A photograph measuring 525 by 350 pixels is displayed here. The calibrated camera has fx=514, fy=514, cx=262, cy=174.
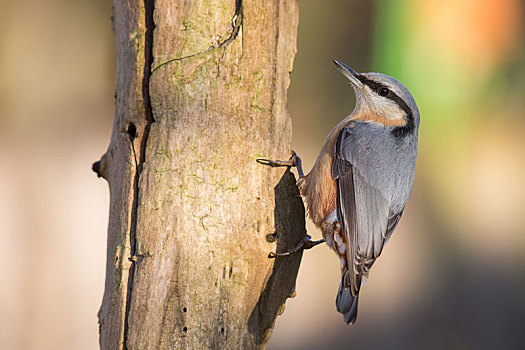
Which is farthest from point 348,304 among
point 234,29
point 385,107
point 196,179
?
point 234,29

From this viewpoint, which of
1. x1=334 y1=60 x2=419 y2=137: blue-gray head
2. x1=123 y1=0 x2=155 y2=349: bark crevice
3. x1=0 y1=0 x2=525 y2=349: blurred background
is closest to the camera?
x1=123 y1=0 x2=155 y2=349: bark crevice

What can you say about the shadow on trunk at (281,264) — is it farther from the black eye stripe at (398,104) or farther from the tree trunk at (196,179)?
the black eye stripe at (398,104)

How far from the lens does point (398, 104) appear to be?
9.04 feet

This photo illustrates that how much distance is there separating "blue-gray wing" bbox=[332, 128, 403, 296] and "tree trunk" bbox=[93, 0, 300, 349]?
13.0 inches

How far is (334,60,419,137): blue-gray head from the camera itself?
272cm

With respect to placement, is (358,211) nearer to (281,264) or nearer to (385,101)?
(281,264)

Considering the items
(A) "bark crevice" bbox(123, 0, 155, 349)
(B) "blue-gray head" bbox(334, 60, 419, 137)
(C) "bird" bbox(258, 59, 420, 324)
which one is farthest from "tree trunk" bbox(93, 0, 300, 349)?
(B) "blue-gray head" bbox(334, 60, 419, 137)

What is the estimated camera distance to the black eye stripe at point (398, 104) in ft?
8.96

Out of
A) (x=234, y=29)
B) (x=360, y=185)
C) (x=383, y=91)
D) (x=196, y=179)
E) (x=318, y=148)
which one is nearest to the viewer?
(x=196, y=179)

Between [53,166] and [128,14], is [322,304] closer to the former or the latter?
[53,166]

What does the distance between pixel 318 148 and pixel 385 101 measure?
5.18 ft

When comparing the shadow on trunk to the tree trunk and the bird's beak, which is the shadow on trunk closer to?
the tree trunk

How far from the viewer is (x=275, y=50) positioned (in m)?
2.28

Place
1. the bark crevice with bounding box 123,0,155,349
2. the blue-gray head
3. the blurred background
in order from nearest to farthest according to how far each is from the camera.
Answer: the bark crevice with bounding box 123,0,155,349 < the blue-gray head < the blurred background
